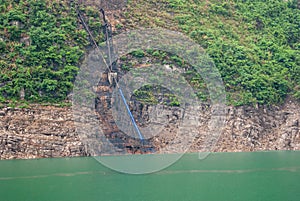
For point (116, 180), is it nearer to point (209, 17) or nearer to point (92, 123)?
point (92, 123)

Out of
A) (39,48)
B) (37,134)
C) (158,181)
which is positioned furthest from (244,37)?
(158,181)

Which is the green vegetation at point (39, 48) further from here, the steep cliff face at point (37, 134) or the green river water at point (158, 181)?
the green river water at point (158, 181)

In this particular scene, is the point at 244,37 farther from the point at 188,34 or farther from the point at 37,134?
the point at 37,134

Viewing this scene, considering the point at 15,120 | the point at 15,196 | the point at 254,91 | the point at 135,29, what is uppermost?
the point at 135,29

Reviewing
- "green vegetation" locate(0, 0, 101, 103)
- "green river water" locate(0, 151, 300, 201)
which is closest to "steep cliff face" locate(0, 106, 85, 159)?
"green vegetation" locate(0, 0, 101, 103)

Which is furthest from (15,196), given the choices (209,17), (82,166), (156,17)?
(209,17)

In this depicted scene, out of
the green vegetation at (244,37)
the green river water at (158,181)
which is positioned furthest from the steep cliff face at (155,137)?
the green river water at (158,181)
